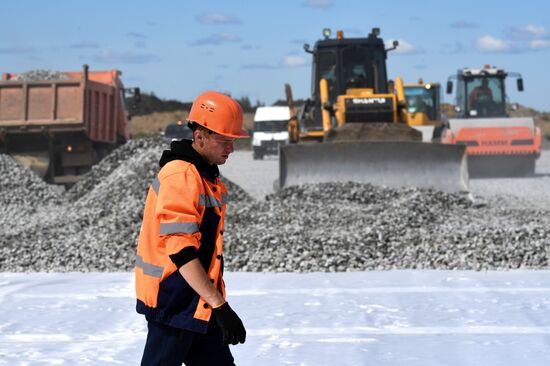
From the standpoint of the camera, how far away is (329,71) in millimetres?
18875

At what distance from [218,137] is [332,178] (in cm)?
1282

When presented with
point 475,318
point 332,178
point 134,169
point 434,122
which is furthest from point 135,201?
point 434,122

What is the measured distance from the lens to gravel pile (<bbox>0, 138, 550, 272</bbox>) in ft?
32.4

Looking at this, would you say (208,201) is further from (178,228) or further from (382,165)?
(382,165)

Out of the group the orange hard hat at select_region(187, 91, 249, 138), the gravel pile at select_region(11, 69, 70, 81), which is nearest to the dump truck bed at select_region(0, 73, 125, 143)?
the gravel pile at select_region(11, 69, 70, 81)

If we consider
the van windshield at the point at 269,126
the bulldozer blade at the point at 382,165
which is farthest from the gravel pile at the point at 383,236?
the van windshield at the point at 269,126

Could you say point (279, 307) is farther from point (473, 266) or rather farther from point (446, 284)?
point (473, 266)

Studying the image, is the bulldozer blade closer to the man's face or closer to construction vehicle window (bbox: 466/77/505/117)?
construction vehicle window (bbox: 466/77/505/117)

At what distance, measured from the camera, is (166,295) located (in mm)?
3434

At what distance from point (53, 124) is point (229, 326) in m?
17.9

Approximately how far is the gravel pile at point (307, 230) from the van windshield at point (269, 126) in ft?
71.2

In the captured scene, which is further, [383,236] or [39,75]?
[39,75]

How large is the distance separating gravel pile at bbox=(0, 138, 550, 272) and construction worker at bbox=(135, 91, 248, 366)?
6135 millimetres

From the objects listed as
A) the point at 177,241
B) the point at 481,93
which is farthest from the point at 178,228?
the point at 481,93
